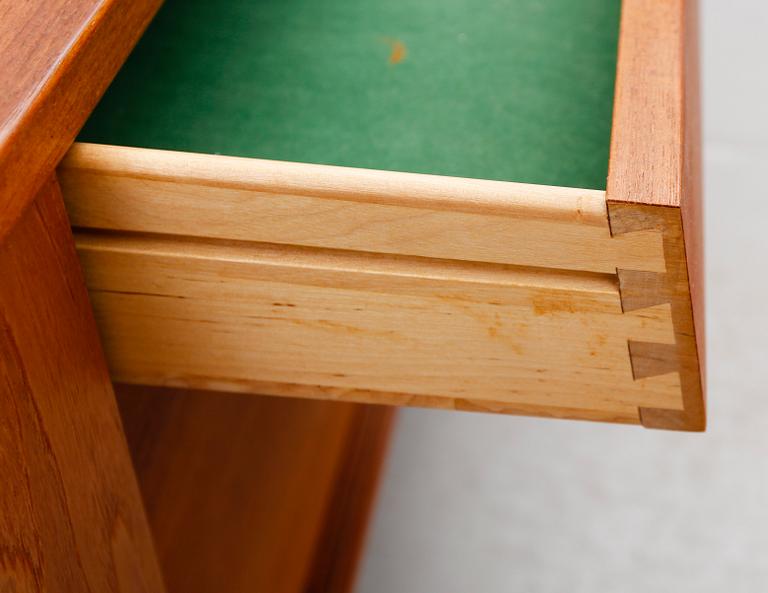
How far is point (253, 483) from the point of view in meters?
0.92

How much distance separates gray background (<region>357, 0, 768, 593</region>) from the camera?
3.41 ft

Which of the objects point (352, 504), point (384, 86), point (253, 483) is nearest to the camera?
point (384, 86)

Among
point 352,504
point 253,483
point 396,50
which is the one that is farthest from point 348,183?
point 352,504

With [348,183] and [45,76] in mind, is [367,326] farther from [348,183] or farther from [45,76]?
[45,76]

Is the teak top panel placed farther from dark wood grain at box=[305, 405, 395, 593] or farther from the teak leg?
dark wood grain at box=[305, 405, 395, 593]

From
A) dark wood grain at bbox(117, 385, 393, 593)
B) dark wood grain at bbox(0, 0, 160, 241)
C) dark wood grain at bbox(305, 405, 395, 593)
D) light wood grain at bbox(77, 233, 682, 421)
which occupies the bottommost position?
dark wood grain at bbox(305, 405, 395, 593)

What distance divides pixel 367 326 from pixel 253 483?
0.41 meters

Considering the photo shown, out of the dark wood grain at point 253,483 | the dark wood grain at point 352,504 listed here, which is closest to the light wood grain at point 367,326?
the dark wood grain at point 253,483

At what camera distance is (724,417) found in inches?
46.7

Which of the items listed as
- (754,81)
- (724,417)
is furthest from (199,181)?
(754,81)

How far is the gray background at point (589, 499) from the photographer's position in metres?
1.04

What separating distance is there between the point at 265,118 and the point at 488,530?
58 cm

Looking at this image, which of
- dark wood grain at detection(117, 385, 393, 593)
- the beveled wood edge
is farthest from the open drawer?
dark wood grain at detection(117, 385, 393, 593)

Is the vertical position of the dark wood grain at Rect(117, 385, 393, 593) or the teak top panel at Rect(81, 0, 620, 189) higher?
the teak top panel at Rect(81, 0, 620, 189)
